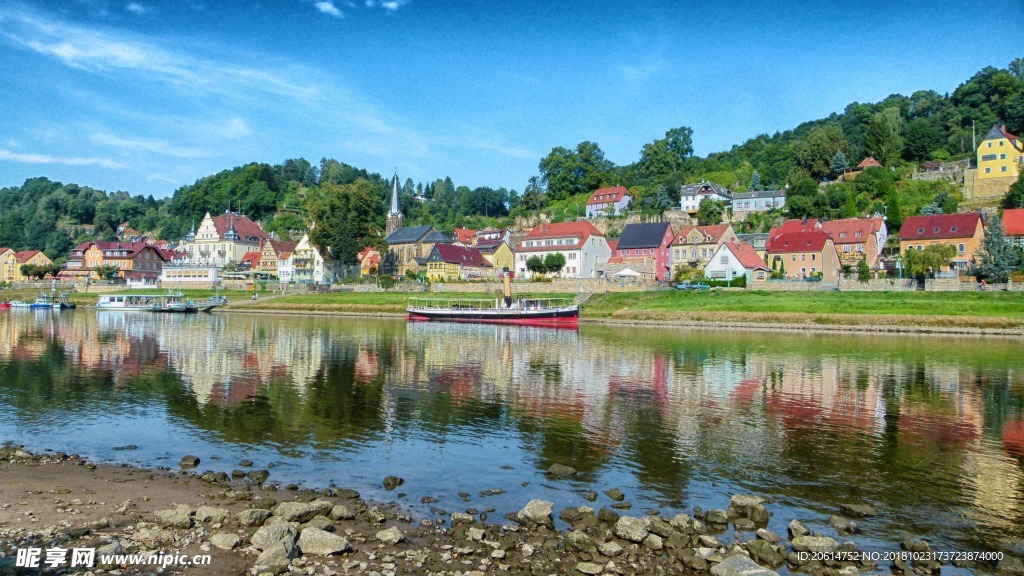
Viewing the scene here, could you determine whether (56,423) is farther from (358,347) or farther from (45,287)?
(45,287)

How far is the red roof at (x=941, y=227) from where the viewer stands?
7200 cm

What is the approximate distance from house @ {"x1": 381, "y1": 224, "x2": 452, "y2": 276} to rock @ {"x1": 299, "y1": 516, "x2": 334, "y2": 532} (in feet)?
320

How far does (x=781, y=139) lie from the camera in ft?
A: 525

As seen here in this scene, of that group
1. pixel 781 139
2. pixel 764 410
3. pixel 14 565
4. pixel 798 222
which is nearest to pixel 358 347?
pixel 764 410

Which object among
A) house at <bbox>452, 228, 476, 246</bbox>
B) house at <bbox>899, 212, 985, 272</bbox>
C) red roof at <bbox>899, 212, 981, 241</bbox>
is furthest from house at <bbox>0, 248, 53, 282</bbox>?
red roof at <bbox>899, 212, 981, 241</bbox>

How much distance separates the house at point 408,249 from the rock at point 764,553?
3909 inches

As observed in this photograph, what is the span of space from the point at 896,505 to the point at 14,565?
15.1 m

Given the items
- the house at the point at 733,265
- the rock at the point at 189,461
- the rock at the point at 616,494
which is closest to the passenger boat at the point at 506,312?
the house at the point at 733,265

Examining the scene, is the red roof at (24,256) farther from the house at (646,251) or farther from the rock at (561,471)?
the rock at (561,471)

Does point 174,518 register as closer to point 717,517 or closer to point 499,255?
point 717,517

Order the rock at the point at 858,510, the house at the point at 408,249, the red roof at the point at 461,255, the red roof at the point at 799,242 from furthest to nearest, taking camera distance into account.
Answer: the house at the point at 408,249 < the red roof at the point at 461,255 < the red roof at the point at 799,242 < the rock at the point at 858,510

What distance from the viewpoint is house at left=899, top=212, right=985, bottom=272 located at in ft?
234

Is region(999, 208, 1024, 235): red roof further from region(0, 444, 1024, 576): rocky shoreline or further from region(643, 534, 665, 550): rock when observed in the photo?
region(643, 534, 665, 550): rock

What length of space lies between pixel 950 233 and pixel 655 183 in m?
59.4
